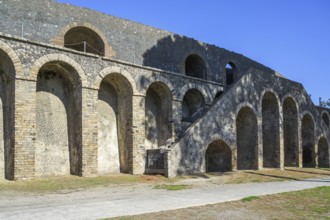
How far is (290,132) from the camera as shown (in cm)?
2227

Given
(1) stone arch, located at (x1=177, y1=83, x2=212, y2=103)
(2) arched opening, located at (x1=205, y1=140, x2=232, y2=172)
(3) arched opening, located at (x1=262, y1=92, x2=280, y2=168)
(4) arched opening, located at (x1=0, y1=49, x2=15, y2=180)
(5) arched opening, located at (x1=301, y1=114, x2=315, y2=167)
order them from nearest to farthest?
(4) arched opening, located at (x1=0, y1=49, x2=15, y2=180) → (2) arched opening, located at (x1=205, y1=140, x2=232, y2=172) → (1) stone arch, located at (x1=177, y1=83, x2=212, y2=103) → (3) arched opening, located at (x1=262, y1=92, x2=280, y2=168) → (5) arched opening, located at (x1=301, y1=114, x2=315, y2=167)

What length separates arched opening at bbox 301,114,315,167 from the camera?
23312 millimetres

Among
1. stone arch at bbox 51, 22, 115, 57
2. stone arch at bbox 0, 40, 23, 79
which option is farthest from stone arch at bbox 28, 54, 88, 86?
stone arch at bbox 51, 22, 115, 57

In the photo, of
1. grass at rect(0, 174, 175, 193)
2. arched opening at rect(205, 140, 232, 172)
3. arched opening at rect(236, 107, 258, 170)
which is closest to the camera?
grass at rect(0, 174, 175, 193)

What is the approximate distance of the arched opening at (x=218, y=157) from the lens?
56.5 ft

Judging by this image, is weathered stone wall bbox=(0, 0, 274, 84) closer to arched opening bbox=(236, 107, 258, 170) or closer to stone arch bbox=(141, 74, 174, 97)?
stone arch bbox=(141, 74, 174, 97)

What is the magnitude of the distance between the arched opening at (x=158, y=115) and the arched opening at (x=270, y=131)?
6244 millimetres

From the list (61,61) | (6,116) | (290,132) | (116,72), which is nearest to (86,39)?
(116,72)

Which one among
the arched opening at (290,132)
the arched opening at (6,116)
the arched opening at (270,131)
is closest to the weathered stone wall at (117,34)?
the arched opening at (6,116)

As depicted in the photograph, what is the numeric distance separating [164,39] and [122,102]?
558cm

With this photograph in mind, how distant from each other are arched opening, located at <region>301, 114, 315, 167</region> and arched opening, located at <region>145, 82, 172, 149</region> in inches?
410

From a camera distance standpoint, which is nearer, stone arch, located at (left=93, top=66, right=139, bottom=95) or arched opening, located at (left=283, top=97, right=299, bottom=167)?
stone arch, located at (left=93, top=66, right=139, bottom=95)

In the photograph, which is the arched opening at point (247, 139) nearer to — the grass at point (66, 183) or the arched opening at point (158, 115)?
the arched opening at point (158, 115)

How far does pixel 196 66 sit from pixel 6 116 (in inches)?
498
